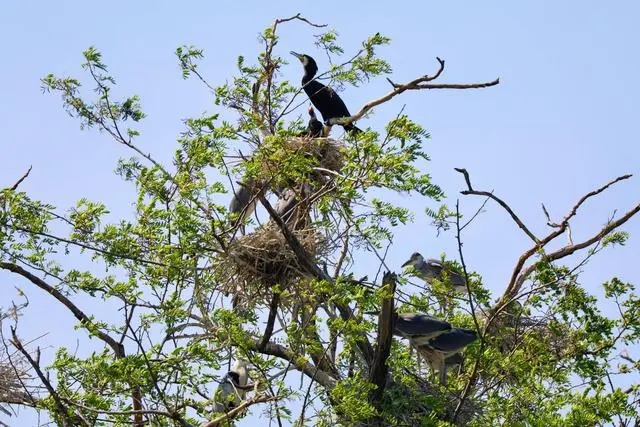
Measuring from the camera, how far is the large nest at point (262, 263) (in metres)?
12.2

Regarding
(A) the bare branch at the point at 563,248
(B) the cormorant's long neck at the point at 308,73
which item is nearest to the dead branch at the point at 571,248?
(A) the bare branch at the point at 563,248

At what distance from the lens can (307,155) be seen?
43.0 ft

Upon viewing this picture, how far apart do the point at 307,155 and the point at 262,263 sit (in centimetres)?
132

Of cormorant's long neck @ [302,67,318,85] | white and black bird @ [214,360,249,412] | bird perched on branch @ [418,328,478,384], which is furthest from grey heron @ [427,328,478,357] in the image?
cormorant's long neck @ [302,67,318,85]

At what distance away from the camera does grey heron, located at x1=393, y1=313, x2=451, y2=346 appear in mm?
12570

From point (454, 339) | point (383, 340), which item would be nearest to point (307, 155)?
point (454, 339)

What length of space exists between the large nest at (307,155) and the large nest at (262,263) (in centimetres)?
54

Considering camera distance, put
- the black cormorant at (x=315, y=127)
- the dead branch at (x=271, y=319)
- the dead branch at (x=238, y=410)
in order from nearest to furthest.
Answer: the dead branch at (x=238, y=410) → the dead branch at (x=271, y=319) → the black cormorant at (x=315, y=127)

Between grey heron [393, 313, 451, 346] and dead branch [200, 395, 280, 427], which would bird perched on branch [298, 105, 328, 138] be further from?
dead branch [200, 395, 280, 427]

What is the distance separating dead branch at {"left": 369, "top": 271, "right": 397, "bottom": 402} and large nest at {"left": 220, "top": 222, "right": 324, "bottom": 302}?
1.25m

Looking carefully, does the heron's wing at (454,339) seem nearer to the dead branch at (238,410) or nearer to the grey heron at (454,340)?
the grey heron at (454,340)

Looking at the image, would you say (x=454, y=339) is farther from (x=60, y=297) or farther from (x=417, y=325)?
(x=60, y=297)

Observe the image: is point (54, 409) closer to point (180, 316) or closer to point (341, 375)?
point (180, 316)

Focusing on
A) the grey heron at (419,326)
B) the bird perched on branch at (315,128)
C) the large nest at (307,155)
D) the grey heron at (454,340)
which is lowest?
the grey heron at (454,340)
